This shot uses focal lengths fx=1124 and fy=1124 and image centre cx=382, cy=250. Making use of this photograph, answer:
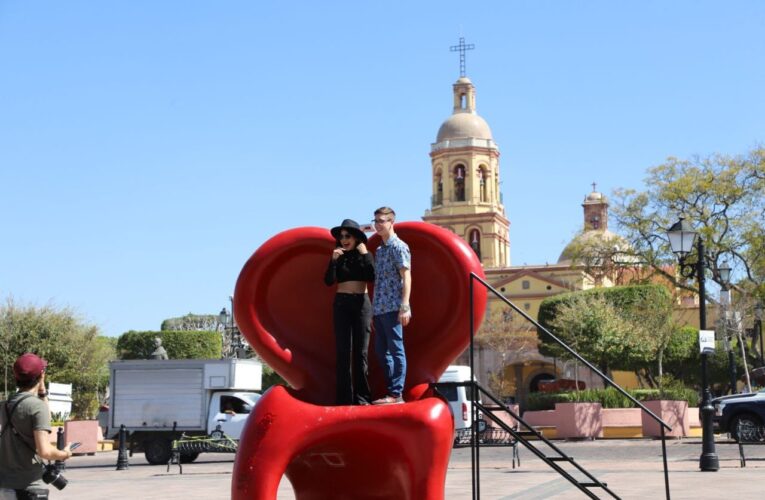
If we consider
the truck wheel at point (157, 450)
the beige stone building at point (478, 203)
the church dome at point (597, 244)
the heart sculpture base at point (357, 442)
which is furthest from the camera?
the beige stone building at point (478, 203)

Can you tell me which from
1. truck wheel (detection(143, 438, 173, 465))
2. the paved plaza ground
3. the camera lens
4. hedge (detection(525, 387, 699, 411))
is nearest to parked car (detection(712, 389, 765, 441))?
the paved plaza ground

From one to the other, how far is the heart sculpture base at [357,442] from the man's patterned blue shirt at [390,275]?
79 centimetres

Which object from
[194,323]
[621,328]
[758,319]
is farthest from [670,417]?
[194,323]

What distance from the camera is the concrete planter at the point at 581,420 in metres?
33.8

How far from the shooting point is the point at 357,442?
8164 mm

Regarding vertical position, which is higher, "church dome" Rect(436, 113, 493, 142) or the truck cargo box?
"church dome" Rect(436, 113, 493, 142)

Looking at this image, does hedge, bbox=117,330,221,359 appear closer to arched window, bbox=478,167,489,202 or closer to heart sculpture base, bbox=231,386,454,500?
arched window, bbox=478,167,489,202

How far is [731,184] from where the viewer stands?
4762 cm

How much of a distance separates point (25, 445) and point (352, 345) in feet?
8.80

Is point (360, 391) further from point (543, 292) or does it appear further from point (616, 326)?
point (543, 292)

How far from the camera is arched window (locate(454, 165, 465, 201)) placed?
92.7 metres

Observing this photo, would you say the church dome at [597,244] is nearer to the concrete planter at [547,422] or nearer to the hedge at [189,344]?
the concrete planter at [547,422]

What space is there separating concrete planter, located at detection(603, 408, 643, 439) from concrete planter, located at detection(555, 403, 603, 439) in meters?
0.39

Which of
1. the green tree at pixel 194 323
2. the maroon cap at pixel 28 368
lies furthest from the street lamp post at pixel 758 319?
the maroon cap at pixel 28 368
